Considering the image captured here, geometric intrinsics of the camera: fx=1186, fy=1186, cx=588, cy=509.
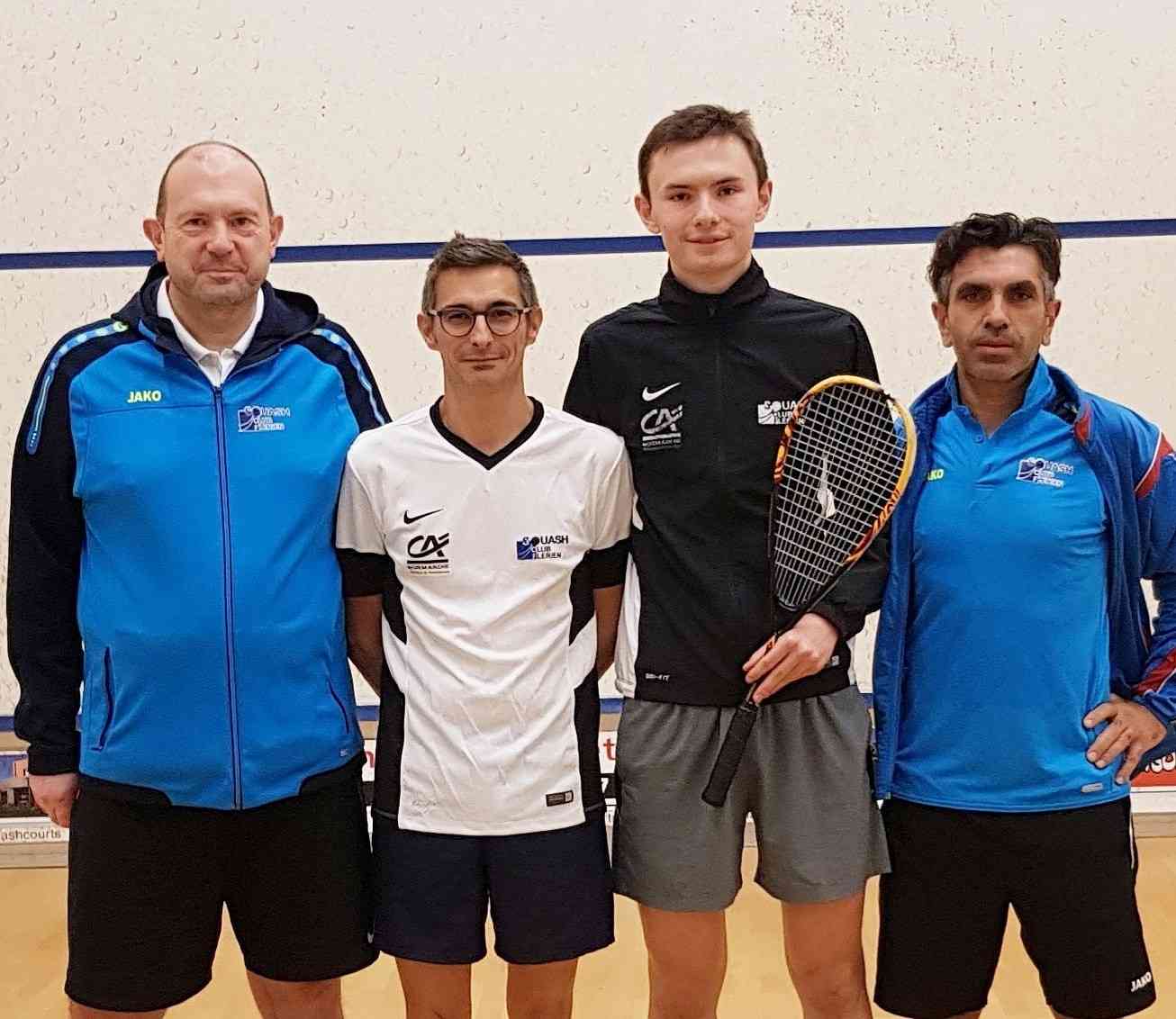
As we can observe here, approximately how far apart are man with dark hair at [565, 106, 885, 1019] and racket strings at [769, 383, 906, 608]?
0.04 metres

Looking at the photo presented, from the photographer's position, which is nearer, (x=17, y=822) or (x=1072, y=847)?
(x=1072, y=847)

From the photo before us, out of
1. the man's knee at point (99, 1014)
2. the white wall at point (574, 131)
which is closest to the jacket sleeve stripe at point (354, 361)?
the man's knee at point (99, 1014)

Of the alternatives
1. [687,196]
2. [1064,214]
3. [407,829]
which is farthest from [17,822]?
[1064,214]

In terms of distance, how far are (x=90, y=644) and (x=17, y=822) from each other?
6.41ft

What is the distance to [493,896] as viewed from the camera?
157 centimetres

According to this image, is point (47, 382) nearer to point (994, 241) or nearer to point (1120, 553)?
point (994, 241)

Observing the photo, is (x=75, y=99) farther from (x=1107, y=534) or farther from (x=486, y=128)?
(x=1107, y=534)

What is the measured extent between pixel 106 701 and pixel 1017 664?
1.22m

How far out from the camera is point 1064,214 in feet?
10.2

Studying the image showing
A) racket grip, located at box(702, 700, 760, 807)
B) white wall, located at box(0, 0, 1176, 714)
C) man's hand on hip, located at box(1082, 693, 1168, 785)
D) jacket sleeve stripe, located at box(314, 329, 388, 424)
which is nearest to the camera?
racket grip, located at box(702, 700, 760, 807)

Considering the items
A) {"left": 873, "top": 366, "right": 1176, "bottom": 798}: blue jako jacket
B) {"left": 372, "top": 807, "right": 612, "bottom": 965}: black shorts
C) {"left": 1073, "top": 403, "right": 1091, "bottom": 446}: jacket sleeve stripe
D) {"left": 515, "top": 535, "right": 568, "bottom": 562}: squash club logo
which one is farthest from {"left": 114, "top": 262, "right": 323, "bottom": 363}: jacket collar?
{"left": 1073, "top": 403, "right": 1091, "bottom": 446}: jacket sleeve stripe

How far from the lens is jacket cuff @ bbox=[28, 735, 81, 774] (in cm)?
166

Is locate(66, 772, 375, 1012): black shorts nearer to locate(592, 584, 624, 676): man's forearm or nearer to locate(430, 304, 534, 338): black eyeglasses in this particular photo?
locate(592, 584, 624, 676): man's forearm

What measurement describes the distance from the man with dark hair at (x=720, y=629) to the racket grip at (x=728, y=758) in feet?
0.20
